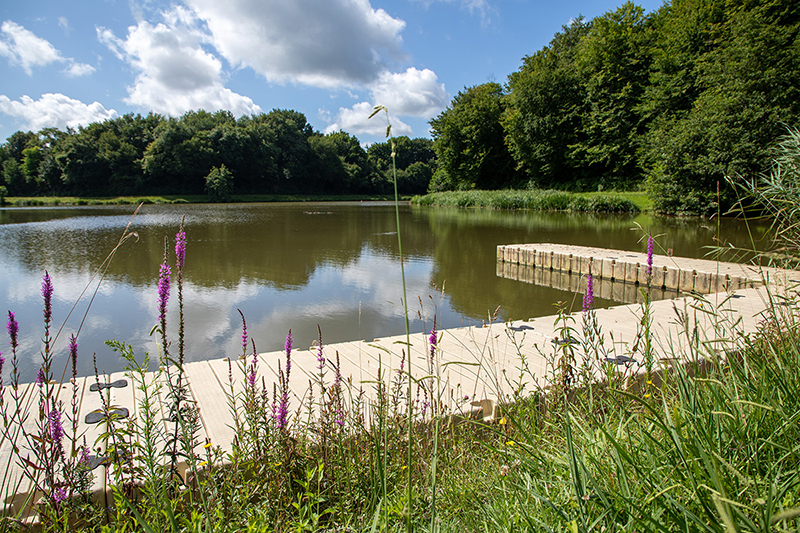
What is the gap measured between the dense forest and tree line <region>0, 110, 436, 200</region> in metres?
0.18

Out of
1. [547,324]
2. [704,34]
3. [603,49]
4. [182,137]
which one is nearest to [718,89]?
[704,34]

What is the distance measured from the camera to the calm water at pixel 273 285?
521cm

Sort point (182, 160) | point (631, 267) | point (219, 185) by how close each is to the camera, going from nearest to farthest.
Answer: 1. point (631, 267)
2. point (219, 185)
3. point (182, 160)

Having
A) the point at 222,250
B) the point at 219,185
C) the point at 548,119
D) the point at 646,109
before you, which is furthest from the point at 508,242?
the point at 219,185

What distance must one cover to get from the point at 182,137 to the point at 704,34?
5020 cm

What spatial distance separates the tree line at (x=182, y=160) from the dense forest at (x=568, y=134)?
7.0 inches

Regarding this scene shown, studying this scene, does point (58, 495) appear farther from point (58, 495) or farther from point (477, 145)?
point (477, 145)

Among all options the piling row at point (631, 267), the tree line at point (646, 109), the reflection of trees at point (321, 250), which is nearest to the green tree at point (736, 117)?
the tree line at point (646, 109)

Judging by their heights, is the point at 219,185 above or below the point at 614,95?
below

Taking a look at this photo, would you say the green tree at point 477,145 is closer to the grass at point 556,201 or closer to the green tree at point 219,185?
the grass at point 556,201

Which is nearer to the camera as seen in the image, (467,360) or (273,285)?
(467,360)

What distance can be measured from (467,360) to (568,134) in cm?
3645

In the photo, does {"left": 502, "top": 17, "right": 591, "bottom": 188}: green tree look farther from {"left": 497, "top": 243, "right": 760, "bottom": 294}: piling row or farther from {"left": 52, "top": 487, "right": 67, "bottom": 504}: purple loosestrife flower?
{"left": 52, "top": 487, "right": 67, "bottom": 504}: purple loosestrife flower

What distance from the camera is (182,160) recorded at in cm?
5053
